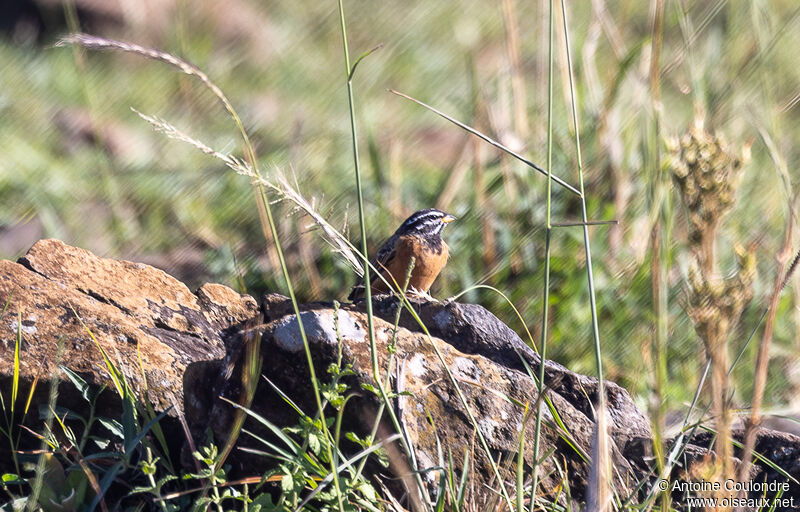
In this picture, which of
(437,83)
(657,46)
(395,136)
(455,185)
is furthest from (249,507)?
(437,83)

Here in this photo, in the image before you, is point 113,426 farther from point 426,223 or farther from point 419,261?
point 426,223

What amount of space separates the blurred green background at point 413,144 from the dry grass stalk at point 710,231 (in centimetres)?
212

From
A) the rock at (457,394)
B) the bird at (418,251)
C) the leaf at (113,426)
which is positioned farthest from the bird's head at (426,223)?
the leaf at (113,426)

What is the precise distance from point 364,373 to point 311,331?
8.6 inches

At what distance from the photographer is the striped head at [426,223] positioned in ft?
16.0

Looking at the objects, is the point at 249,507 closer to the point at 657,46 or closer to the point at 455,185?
the point at 657,46

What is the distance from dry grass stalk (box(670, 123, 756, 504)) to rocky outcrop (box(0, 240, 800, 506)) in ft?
3.16

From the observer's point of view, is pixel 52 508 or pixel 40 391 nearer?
pixel 52 508

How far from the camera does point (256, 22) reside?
286 inches

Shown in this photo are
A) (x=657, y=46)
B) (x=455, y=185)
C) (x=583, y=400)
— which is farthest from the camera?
(x=455, y=185)

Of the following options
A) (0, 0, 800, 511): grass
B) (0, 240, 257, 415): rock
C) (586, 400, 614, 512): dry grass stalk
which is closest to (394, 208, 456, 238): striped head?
(0, 0, 800, 511): grass

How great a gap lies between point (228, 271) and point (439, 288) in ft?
4.07

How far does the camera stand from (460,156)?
5.48m

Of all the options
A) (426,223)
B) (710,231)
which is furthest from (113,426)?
(426,223)
